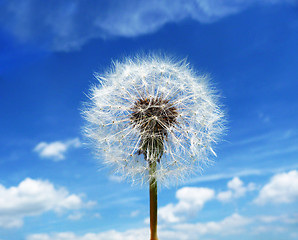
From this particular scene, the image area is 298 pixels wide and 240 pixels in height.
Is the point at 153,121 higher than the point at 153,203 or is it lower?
higher

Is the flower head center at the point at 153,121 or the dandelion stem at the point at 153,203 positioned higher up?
the flower head center at the point at 153,121

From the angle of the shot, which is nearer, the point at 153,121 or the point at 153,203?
the point at 153,203

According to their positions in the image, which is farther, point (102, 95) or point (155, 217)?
point (102, 95)

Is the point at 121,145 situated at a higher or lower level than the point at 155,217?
higher

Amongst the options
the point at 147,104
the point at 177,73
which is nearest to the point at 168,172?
the point at 147,104

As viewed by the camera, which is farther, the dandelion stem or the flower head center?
the flower head center

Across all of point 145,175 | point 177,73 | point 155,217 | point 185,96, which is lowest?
point 155,217

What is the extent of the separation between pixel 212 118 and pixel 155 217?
3.80 meters

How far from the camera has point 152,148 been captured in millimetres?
10719

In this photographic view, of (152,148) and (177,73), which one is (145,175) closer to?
(152,148)

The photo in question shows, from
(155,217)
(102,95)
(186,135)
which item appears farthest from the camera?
(102,95)

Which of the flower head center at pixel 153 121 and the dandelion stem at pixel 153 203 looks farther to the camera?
the flower head center at pixel 153 121

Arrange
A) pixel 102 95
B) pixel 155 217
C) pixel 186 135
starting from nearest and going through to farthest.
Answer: pixel 155 217 < pixel 186 135 < pixel 102 95

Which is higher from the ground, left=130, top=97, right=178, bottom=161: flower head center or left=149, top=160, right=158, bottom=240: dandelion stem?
left=130, top=97, right=178, bottom=161: flower head center
